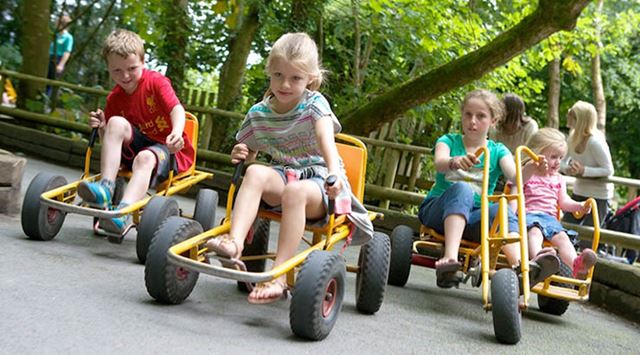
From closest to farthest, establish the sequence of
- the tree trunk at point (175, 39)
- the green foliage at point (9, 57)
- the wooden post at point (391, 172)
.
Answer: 1. the wooden post at point (391, 172)
2. the tree trunk at point (175, 39)
3. the green foliage at point (9, 57)

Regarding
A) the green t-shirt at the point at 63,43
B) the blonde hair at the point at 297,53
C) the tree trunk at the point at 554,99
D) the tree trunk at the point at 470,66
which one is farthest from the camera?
the tree trunk at the point at 554,99

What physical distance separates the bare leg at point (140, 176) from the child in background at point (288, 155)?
3.01ft

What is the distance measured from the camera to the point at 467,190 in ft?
14.7

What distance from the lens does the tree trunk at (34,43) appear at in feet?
36.3

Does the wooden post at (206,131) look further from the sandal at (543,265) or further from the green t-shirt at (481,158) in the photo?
the sandal at (543,265)

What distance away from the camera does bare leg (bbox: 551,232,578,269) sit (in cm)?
461

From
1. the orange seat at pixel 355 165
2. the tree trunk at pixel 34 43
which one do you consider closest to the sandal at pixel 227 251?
the orange seat at pixel 355 165

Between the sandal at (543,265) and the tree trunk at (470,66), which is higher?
the tree trunk at (470,66)

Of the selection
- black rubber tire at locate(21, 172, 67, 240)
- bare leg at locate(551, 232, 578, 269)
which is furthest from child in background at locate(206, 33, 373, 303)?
bare leg at locate(551, 232, 578, 269)

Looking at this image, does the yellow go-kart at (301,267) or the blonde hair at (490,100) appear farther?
the blonde hair at (490,100)

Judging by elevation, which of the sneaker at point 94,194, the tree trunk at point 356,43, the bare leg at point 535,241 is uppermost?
the tree trunk at point 356,43

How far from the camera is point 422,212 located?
4840 mm

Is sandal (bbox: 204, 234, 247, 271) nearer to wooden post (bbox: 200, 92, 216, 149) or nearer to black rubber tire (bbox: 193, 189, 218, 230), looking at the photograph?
black rubber tire (bbox: 193, 189, 218, 230)

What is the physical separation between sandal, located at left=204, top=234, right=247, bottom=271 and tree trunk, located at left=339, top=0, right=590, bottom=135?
494 cm
